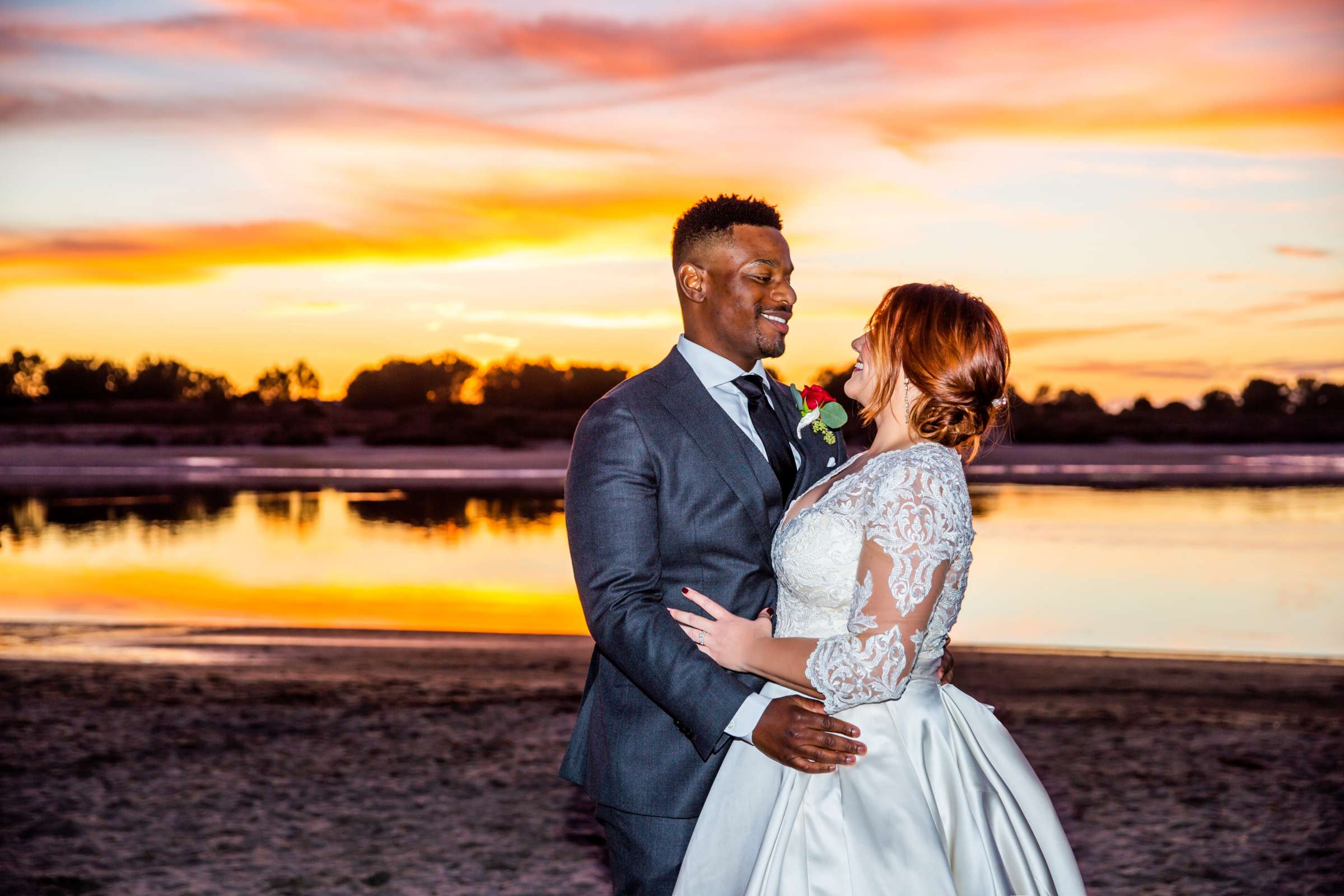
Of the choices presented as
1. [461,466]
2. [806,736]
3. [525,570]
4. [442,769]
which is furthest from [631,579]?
[461,466]

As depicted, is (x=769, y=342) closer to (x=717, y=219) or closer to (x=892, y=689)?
(x=717, y=219)

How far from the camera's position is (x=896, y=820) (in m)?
2.81

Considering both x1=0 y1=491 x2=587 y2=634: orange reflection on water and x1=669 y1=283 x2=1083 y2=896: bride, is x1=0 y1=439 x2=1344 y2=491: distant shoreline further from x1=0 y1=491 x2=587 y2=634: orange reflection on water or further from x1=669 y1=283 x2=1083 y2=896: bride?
x1=669 y1=283 x2=1083 y2=896: bride

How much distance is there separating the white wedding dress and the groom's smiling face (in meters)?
0.50

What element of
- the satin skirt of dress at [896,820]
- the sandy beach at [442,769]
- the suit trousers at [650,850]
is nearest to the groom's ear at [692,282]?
the satin skirt of dress at [896,820]

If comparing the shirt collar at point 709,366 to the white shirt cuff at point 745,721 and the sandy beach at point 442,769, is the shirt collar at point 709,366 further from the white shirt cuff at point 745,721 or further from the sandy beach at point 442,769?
the sandy beach at point 442,769

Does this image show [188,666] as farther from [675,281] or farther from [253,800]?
[675,281]

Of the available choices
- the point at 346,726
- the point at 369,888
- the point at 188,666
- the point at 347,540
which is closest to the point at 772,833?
the point at 369,888

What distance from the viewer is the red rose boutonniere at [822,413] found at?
3488 millimetres

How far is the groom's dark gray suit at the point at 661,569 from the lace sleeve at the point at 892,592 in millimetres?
329

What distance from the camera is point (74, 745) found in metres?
7.40

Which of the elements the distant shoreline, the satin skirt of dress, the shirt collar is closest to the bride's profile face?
the shirt collar

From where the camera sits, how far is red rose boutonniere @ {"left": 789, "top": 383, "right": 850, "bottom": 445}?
3.49 meters

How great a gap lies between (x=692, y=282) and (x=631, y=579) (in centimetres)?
93
